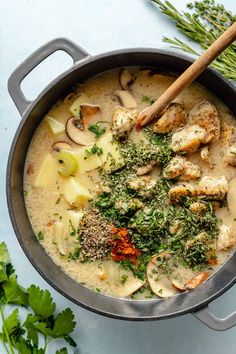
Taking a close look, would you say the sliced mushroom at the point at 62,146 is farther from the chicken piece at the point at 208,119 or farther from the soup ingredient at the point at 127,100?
the chicken piece at the point at 208,119

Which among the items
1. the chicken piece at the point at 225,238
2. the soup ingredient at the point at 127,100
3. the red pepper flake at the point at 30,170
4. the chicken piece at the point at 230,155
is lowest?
the red pepper flake at the point at 30,170

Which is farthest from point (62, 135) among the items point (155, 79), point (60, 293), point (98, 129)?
point (60, 293)

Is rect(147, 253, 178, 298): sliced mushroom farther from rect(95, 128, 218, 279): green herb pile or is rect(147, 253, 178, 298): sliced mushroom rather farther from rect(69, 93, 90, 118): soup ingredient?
rect(69, 93, 90, 118): soup ingredient

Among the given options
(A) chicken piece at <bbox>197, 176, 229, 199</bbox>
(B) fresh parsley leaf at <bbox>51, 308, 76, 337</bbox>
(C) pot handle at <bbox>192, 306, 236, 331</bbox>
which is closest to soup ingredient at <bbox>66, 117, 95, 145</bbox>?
(A) chicken piece at <bbox>197, 176, 229, 199</bbox>

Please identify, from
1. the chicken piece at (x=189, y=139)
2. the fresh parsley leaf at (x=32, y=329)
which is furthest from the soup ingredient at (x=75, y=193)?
the fresh parsley leaf at (x=32, y=329)

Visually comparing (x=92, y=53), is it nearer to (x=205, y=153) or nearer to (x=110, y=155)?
(x=110, y=155)

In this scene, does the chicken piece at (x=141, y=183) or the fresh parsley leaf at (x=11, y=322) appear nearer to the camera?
the chicken piece at (x=141, y=183)

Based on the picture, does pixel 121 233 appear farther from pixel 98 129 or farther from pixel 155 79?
pixel 155 79
